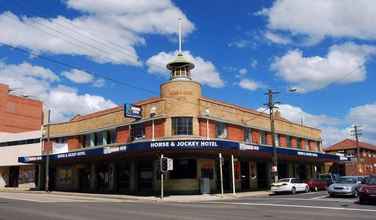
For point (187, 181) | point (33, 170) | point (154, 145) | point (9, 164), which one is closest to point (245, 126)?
point (187, 181)

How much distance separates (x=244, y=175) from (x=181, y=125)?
33.3 feet

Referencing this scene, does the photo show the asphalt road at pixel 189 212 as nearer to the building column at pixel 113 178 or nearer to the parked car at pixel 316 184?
the parked car at pixel 316 184

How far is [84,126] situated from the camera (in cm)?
4666

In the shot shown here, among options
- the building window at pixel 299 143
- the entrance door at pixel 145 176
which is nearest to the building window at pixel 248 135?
the entrance door at pixel 145 176

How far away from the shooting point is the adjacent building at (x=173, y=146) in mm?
36844

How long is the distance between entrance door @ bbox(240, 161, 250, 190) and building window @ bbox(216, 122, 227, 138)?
470 cm

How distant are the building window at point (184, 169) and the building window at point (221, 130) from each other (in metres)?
3.94

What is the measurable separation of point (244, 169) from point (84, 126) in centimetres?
1588

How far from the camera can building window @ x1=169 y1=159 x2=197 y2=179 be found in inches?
1468

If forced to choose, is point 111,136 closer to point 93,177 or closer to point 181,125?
point 93,177

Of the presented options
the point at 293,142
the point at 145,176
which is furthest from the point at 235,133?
the point at 293,142

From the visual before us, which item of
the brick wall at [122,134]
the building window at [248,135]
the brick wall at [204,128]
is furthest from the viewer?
the building window at [248,135]

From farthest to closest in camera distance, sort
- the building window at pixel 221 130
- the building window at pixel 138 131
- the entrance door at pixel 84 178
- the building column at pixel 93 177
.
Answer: the entrance door at pixel 84 178, the building column at pixel 93 177, the building window at pixel 221 130, the building window at pixel 138 131

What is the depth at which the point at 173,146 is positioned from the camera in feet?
109
